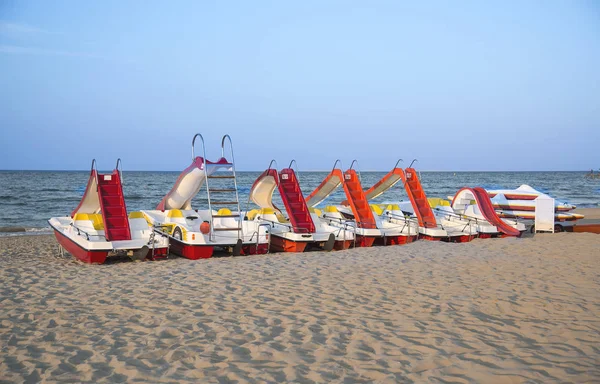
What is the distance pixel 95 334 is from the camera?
21.9 ft

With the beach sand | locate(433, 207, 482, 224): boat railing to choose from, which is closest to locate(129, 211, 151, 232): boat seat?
the beach sand

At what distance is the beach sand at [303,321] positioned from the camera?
219 inches

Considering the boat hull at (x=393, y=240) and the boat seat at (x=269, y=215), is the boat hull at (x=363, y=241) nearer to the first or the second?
the boat hull at (x=393, y=240)

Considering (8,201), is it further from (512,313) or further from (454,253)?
(512,313)

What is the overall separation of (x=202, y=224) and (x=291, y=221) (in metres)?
2.60

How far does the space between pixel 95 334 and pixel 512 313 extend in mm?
5552

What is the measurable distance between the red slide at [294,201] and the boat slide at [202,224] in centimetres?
99

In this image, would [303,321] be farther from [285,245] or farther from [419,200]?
[419,200]

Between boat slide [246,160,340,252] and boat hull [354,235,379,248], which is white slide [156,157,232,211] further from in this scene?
boat hull [354,235,379,248]

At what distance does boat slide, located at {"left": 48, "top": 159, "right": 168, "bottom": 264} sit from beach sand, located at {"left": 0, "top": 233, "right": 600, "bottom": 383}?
0.50 metres

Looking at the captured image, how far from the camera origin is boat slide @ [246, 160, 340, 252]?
14.6m

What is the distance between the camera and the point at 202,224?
539 inches

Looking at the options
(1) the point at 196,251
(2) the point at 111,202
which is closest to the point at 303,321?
(1) the point at 196,251

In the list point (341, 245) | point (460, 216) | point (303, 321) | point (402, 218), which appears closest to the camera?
point (303, 321)
